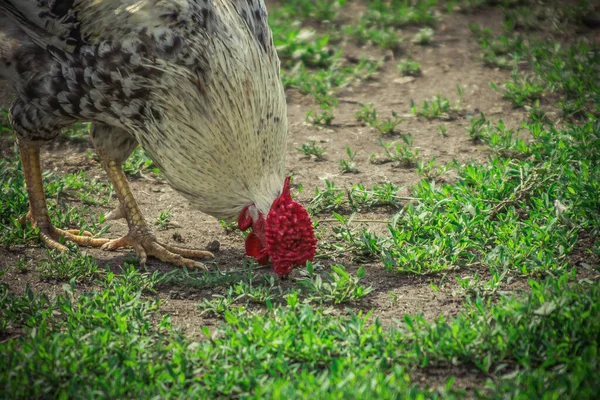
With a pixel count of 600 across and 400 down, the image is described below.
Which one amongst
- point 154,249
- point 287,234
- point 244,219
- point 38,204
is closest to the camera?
point 287,234

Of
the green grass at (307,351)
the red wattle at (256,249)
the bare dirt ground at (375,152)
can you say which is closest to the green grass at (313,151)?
the bare dirt ground at (375,152)

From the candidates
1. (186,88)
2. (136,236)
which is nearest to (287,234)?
(186,88)

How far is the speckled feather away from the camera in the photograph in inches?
145

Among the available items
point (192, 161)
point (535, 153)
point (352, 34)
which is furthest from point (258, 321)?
point (352, 34)

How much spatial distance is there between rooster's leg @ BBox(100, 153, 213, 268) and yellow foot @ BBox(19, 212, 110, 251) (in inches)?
4.6

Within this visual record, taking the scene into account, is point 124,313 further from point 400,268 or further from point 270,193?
point 400,268

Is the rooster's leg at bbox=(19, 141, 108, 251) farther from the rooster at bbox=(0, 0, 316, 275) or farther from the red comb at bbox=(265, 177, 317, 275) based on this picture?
the red comb at bbox=(265, 177, 317, 275)

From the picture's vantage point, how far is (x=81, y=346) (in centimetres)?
318

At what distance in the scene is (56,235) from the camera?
14.9ft

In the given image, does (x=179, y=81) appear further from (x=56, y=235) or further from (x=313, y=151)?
(x=313, y=151)

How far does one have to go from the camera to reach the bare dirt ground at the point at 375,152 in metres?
3.77

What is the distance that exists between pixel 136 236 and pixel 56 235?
0.62 metres

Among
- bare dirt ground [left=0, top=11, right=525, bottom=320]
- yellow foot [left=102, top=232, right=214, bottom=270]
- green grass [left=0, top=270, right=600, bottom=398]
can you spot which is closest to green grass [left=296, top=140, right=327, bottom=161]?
bare dirt ground [left=0, top=11, right=525, bottom=320]

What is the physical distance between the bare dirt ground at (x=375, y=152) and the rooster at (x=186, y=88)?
21.0 inches
